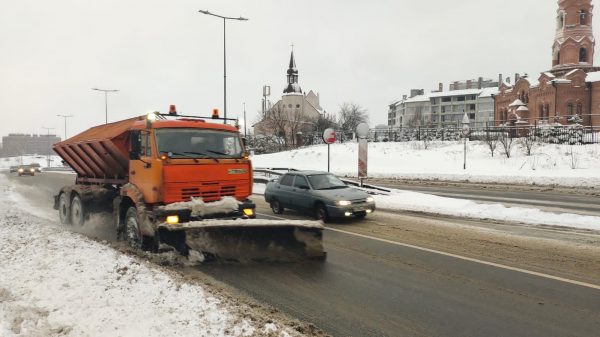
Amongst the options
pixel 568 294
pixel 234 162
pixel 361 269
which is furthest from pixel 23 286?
pixel 568 294

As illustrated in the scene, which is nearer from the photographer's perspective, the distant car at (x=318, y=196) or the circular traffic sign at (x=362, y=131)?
the distant car at (x=318, y=196)

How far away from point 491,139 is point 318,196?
27492 millimetres

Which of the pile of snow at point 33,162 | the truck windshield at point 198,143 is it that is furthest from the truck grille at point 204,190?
the pile of snow at point 33,162

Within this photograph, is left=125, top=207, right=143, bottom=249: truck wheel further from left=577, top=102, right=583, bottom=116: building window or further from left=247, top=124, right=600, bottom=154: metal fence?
left=577, top=102, right=583, bottom=116: building window

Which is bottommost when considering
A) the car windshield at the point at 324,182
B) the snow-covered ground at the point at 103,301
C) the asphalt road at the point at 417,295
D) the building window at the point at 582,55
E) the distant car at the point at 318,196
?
the asphalt road at the point at 417,295

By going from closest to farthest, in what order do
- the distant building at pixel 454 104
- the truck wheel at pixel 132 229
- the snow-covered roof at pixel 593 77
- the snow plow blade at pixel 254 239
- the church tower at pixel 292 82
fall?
the snow plow blade at pixel 254 239 → the truck wheel at pixel 132 229 → the snow-covered roof at pixel 593 77 → the church tower at pixel 292 82 → the distant building at pixel 454 104

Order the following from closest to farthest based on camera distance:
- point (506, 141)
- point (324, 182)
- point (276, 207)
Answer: point (324, 182) < point (276, 207) < point (506, 141)

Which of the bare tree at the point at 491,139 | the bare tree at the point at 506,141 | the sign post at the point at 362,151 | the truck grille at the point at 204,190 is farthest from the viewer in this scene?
the bare tree at the point at 491,139

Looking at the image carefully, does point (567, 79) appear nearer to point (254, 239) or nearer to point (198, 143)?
point (198, 143)

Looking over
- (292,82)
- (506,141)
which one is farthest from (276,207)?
(292,82)

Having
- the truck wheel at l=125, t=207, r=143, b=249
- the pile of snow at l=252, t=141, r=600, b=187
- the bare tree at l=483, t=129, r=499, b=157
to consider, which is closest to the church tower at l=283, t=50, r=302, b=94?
the pile of snow at l=252, t=141, r=600, b=187

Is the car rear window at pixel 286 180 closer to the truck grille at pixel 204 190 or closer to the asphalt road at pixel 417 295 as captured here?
the truck grille at pixel 204 190

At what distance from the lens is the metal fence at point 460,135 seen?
32.5m

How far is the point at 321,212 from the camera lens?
12289 millimetres
